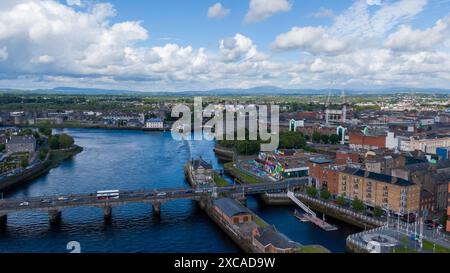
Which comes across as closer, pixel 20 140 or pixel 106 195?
pixel 106 195

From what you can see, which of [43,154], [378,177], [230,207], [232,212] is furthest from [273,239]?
[43,154]

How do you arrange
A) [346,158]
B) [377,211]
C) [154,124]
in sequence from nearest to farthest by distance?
[377,211]
[346,158]
[154,124]

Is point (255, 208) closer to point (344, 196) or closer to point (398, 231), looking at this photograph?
point (344, 196)

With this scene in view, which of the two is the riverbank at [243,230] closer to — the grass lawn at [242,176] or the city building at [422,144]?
the grass lawn at [242,176]

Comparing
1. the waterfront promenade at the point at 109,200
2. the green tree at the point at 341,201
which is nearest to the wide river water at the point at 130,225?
the waterfront promenade at the point at 109,200

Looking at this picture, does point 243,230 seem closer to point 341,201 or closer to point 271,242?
point 271,242

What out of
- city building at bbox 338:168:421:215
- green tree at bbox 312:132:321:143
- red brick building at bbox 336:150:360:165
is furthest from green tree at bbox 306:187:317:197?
green tree at bbox 312:132:321:143

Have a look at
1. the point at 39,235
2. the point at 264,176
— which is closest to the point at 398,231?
the point at 264,176
